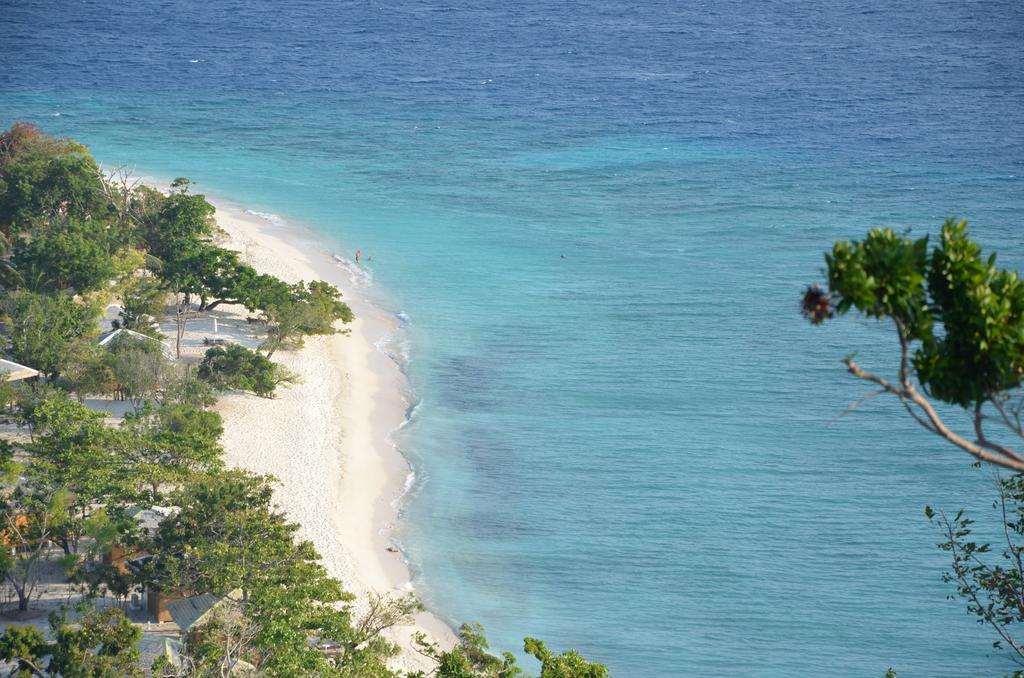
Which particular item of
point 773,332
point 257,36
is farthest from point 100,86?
point 773,332

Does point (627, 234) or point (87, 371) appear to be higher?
point (627, 234)

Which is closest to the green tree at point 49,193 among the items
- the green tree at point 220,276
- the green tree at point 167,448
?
the green tree at point 220,276

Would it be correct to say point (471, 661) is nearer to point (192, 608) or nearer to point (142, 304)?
point (192, 608)

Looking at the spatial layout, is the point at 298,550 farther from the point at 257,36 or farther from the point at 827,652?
the point at 257,36

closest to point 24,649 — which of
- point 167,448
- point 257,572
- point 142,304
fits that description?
point 257,572

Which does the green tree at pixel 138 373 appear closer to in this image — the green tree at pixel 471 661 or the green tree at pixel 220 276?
the green tree at pixel 220 276

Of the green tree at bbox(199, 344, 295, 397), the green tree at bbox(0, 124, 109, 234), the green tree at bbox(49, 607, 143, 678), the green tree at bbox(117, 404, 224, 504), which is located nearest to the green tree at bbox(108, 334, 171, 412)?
the green tree at bbox(199, 344, 295, 397)
